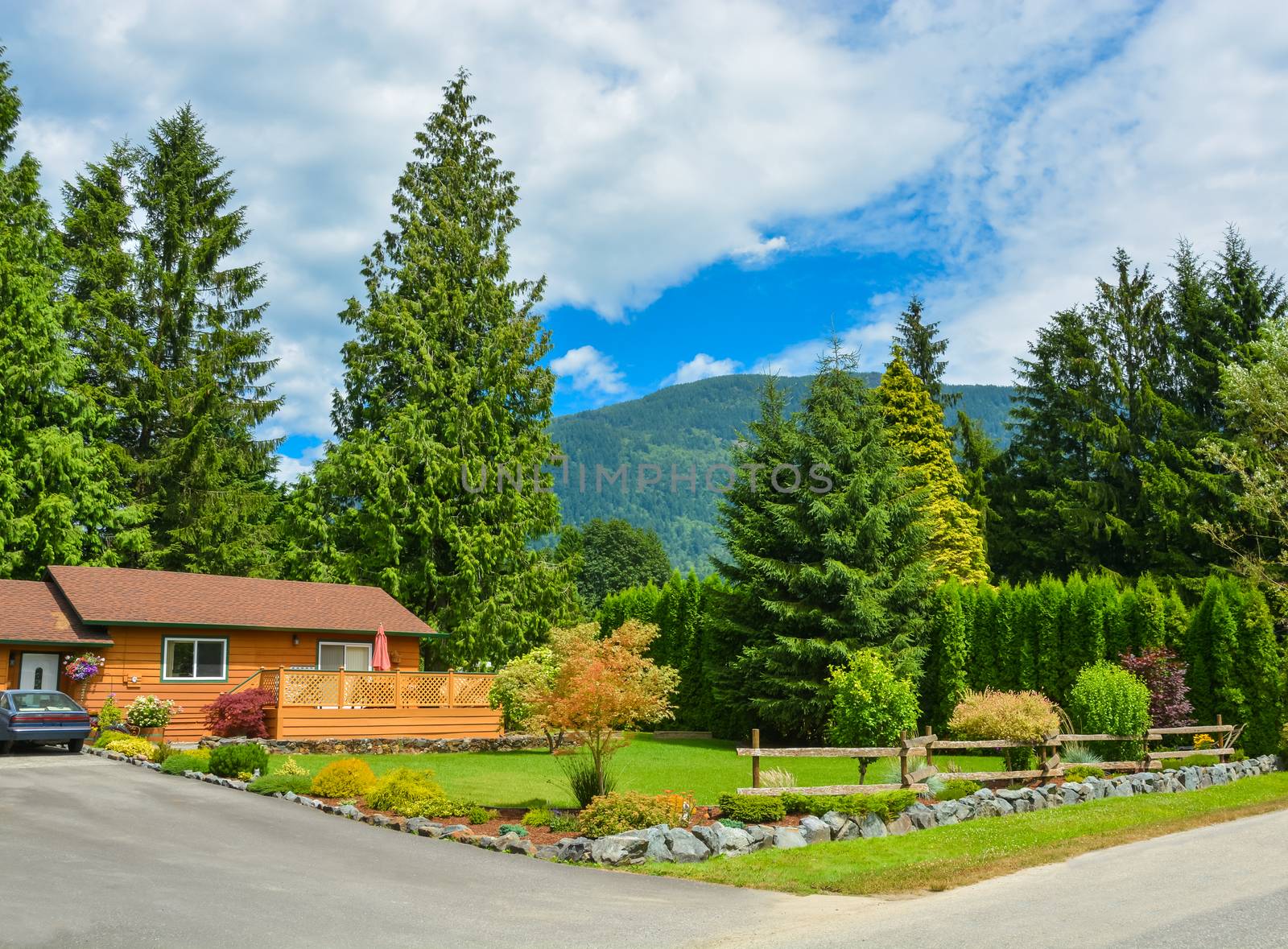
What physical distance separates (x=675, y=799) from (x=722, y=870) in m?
2.39

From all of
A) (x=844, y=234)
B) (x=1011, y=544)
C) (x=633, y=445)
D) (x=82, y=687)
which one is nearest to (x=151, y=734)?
(x=82, y=687)

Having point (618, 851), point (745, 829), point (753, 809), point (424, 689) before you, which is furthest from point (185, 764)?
point (745, 829)

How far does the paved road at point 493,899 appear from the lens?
709cm

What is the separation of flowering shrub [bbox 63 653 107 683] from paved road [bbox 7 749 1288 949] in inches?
470

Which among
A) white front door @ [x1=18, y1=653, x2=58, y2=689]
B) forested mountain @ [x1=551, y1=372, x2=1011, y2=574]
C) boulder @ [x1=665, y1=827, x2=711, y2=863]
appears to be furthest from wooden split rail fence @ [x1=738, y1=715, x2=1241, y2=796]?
forested mountain @ [x1=551, y1=372, x2=1011, y2=574]

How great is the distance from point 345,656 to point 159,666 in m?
4.78

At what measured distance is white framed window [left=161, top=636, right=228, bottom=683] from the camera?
24.3 m

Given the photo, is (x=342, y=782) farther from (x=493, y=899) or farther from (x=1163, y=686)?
(x=1163, y=686)

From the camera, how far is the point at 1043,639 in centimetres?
2497

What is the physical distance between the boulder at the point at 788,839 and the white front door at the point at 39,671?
19747 mm

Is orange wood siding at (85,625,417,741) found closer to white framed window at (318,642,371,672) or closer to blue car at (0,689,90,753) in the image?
white framed window at (318,642,371,672)

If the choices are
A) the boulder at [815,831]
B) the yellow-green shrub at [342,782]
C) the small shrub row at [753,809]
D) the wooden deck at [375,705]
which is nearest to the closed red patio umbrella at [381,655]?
the wooden deck at [375,705]

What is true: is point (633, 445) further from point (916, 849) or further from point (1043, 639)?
point (916, 849)

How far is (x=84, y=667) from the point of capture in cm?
2281
